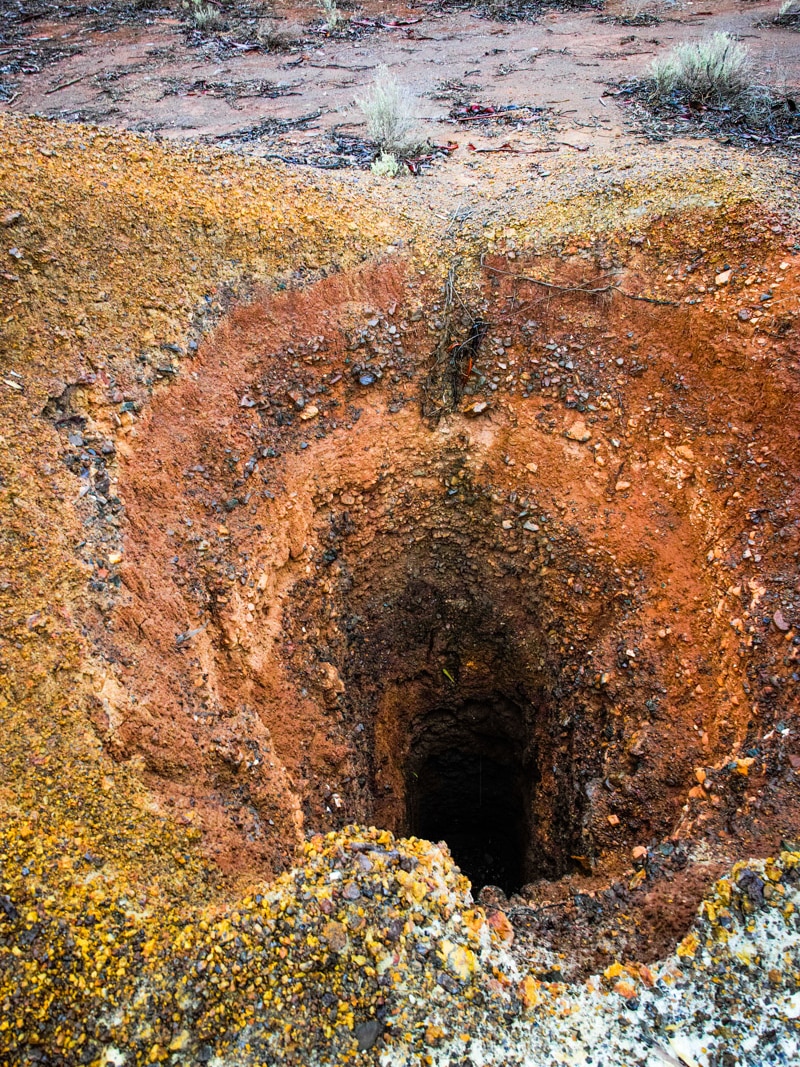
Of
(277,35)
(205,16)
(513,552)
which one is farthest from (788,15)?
(513,552)

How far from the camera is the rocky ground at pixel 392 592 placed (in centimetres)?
264

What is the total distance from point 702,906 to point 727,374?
376 centimetres

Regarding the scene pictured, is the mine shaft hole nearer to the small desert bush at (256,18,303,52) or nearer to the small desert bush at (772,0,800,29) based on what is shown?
the small desert bush at (256,18,303,52)

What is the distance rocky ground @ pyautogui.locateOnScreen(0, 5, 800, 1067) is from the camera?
264 cm

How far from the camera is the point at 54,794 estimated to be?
300cm

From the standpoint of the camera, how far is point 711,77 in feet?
22.6

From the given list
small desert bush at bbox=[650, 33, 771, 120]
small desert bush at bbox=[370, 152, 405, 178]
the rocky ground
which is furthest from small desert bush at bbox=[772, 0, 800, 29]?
small desert bush at bbox=[370, 152, 405, 178]

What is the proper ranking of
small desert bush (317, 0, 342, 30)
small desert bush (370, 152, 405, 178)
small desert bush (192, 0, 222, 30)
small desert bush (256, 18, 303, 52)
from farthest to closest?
small desert bush (317, 0, 342, 30), small desert bush (192, 0, 222, 30), small desert bush (256, 18, 303, 52), small desert bush (370, 152, 405, 178)

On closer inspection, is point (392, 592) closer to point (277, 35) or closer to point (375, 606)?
point (375, 606)

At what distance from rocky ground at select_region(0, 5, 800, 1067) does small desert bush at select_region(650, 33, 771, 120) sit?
0.93 m

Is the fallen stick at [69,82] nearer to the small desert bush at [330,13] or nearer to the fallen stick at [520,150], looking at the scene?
the small desert bush at [330,13]

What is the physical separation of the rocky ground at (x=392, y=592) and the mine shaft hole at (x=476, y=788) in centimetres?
8

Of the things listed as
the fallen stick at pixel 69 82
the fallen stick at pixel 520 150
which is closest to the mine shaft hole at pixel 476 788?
the fallen stick at pixel 520 150

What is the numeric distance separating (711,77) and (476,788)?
27.9 ft
